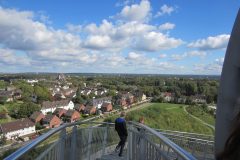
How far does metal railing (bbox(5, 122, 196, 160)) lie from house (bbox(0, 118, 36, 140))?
4864 cm

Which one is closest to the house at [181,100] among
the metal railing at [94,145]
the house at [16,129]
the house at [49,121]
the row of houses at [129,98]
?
the row of houses at [129,98]

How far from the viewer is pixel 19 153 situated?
216 centimetres

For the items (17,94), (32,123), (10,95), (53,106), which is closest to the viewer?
(32,123)

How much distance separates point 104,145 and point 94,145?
88 centimetres

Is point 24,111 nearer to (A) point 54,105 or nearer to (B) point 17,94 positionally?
(A) point 54,105

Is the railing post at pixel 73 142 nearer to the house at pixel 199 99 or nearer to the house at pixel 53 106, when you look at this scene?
the house at pixel 53 106

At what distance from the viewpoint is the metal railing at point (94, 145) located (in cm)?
254

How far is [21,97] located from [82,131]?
4096 inches

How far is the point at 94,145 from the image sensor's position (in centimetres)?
719

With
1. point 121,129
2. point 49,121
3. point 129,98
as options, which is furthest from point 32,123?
point 121,129

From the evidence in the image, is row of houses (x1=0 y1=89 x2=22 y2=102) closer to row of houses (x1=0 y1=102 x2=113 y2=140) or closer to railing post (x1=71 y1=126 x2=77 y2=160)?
row of houses (x1=0 y1=102 x2=113 y2=140)

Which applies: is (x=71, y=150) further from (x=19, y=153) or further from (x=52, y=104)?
(x=52, y=104)

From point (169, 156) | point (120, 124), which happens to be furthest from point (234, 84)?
point (120, 124)

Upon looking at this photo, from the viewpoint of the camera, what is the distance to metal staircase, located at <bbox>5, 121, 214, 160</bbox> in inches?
103
